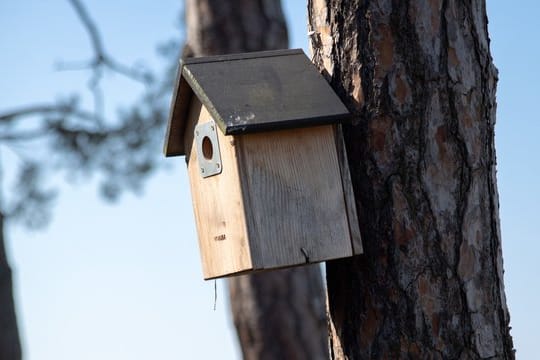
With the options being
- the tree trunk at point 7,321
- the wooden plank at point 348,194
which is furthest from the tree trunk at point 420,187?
the tree trunk at point 7,321

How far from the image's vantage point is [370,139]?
250 centimetres

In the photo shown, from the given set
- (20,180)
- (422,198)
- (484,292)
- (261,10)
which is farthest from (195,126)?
(20,180)

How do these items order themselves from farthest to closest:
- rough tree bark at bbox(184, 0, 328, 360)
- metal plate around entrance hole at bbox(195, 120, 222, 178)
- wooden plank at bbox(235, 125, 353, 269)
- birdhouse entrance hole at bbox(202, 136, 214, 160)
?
rough tree bark at bbox(184, 0, 328, 360)
birdhouse entrance hole at bbox(202, 136, 214, 160)
metal plate around entrance hole at bbox(195, 120, 222, 178)
wooden plank at bbox(235, 125, 353, 269)

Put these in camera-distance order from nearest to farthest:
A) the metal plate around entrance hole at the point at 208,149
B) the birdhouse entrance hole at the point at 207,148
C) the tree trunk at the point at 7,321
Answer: the metal plate around entrance hole at the point at 208,149 < the birdhouse entrance hole at the point at 207,148 < the tree trunk at the point at 7,321

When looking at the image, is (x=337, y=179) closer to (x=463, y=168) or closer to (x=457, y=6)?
(x=463, y=168)

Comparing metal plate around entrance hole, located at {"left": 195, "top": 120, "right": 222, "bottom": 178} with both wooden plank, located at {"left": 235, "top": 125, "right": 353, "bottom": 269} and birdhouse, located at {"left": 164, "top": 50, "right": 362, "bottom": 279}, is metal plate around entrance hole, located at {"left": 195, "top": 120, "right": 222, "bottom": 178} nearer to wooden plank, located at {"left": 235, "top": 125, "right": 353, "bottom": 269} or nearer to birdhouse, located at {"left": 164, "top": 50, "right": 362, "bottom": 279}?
birdhouse, located at {"left": 164, "top": 50, "right": 362, "bottom": 279}

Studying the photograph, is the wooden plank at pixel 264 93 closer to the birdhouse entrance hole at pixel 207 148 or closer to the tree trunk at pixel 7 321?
the birdhouse entrance hole at pixel 207 148

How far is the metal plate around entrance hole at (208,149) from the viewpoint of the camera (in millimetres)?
2580

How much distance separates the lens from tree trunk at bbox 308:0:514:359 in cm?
246

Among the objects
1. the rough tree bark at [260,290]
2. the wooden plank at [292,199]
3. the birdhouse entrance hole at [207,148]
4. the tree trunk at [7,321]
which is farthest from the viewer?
the rough tree bark at [260,290]

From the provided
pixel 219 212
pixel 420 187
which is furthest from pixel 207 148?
pixel 420 187

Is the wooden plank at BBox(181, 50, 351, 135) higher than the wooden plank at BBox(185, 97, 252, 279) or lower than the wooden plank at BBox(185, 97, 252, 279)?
higher

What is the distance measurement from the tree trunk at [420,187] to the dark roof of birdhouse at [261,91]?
0.10 m

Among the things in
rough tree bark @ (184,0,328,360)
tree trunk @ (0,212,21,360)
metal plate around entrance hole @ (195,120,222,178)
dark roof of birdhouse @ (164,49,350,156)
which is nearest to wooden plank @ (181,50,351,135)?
dark roof of birdhouse @ (164,49,350,156)
